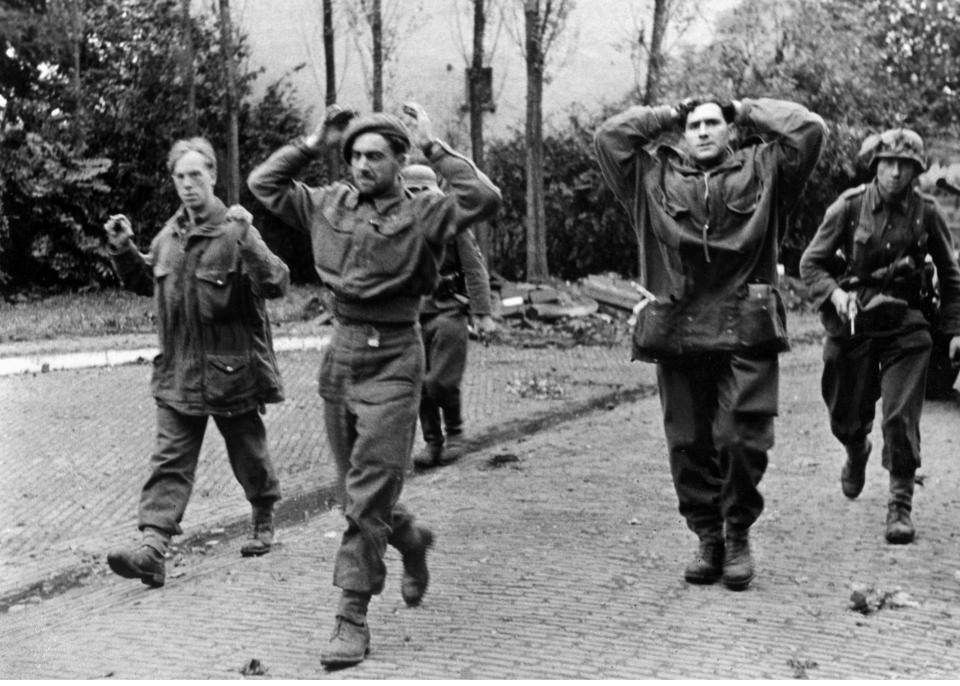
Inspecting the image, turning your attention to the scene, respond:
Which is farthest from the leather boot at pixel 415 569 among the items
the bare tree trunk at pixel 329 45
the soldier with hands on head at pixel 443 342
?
the bare tree trunk at pixel 329 45

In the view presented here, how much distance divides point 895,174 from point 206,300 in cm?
337

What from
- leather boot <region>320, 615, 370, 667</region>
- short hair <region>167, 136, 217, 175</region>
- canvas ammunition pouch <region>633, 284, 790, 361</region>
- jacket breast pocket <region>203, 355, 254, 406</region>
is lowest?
leather boot <region>320, 615, 370, 667</region>

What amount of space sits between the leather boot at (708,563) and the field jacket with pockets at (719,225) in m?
0.83

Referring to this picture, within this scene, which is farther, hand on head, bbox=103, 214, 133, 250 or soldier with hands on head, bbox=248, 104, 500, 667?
hand on head, bbox=103, 214, 133, 250

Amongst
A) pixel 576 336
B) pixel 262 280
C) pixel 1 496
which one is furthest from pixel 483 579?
A: pixel 576 336

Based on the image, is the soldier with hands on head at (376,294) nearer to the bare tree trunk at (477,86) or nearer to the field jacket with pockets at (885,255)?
the field jacket with pockets at (885,255)

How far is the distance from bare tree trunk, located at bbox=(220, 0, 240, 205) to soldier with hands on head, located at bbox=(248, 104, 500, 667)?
19.5m

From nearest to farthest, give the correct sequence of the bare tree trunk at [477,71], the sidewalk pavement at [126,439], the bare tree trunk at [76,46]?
the sidewalk pavement at [126,439]
the bare tree trunk at [477,71]
the bare tree trunk at [76,46]

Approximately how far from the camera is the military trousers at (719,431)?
609 cm

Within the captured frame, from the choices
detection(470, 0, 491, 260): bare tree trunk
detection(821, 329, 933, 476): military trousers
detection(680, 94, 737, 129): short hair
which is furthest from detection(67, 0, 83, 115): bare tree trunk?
detection(680, 94, 737, 129): short hair

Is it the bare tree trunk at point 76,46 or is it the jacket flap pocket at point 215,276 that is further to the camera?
the bare tree trunk at point 76,46

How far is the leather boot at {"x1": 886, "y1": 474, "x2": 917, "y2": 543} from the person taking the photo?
712 cm

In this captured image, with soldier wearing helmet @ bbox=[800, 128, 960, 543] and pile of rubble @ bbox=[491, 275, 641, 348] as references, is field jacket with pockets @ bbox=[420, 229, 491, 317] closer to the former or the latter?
soldier wearing helmet @ bbox=[800, 128, 960, 543]

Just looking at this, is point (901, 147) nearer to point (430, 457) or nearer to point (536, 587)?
point (536, 587)
